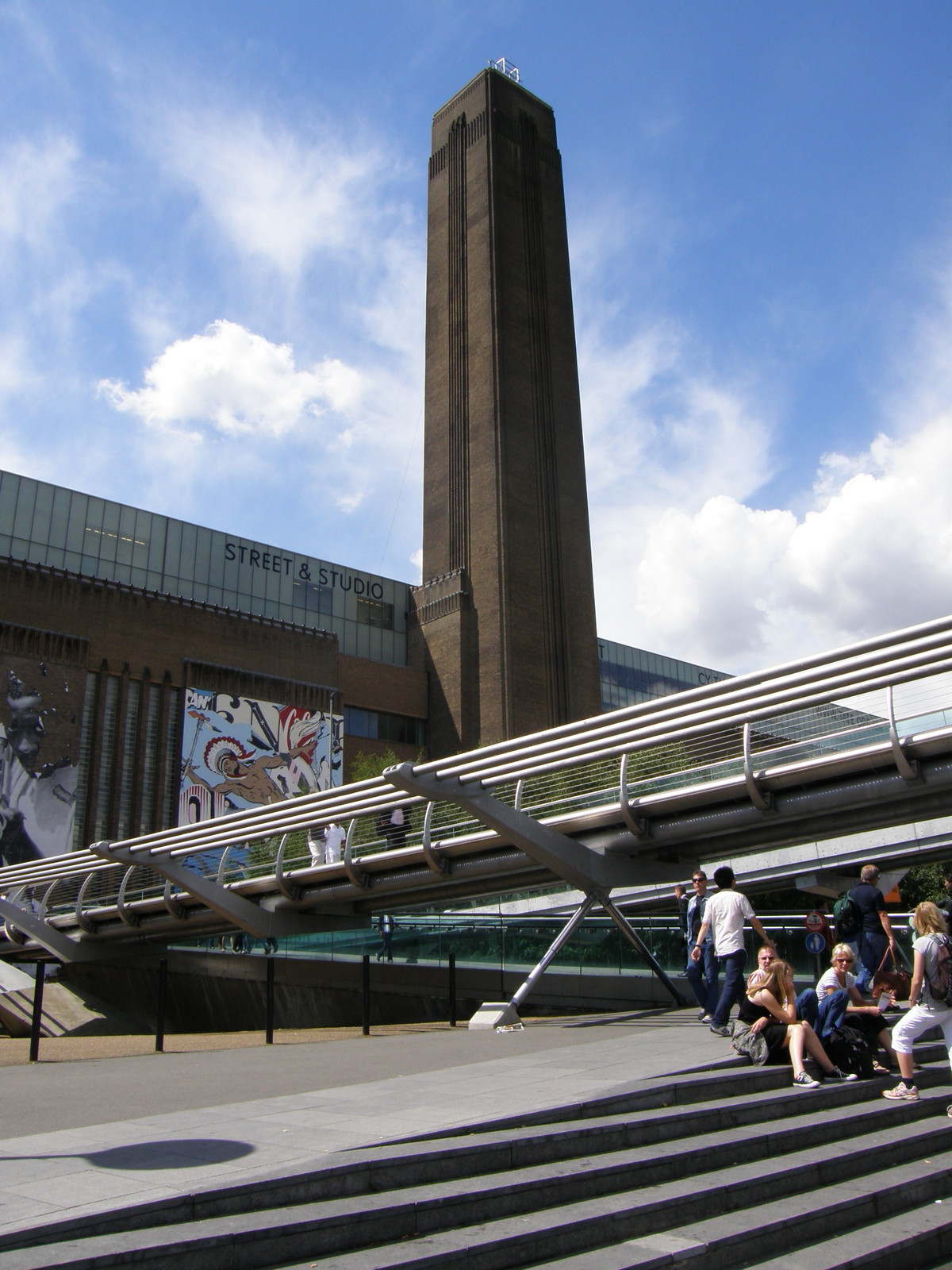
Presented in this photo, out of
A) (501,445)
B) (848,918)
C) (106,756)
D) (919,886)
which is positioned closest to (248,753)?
(106,756)

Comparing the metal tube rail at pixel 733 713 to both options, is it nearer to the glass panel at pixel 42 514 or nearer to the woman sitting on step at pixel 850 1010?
the woman sitting on step at pixel 850 1010

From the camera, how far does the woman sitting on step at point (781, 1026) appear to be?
8.02 meters

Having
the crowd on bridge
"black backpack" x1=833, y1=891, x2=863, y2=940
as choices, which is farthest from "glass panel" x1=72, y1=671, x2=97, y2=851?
"black backpack" x1=833, y1=891, x2=863, y2=940

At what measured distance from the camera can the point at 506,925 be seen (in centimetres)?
1744

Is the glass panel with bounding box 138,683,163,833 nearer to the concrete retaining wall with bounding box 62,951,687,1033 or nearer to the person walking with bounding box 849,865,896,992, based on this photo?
the concrete retaining wall with bounding box 62,951,687,1033

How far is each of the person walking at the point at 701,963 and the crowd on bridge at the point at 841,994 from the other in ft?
0.06

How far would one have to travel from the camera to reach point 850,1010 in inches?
331

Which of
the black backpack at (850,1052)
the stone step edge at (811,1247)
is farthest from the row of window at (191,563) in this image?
the stone step edge at (811,1247)

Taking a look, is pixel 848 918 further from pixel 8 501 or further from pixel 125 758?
pixel 8 501

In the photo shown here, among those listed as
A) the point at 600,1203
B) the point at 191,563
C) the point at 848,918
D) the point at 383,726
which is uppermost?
the point at 191,563

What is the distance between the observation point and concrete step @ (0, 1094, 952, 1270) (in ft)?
14.0

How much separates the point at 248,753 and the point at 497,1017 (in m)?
31.9

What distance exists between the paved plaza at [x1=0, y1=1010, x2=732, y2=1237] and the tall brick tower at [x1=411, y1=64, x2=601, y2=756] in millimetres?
35622

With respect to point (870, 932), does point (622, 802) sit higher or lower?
higher
